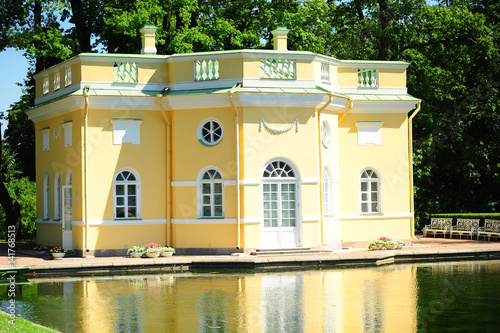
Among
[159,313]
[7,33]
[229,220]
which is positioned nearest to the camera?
[159,313]

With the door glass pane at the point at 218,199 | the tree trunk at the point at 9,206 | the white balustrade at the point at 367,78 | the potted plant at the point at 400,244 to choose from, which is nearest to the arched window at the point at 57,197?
the door glass pane at the point at 218,199

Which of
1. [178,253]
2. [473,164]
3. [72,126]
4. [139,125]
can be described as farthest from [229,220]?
[473,164]

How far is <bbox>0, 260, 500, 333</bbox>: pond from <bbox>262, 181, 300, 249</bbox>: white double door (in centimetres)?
312

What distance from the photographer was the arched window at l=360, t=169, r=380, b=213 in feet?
83.1

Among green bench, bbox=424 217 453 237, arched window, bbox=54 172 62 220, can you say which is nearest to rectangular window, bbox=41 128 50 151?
arched window, bbox=54 172 62 220

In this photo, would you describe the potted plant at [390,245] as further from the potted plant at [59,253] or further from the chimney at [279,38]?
the potted plant at [59,253]

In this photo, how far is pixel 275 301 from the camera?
14242 millimetres

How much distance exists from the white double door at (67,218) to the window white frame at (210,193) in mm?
4157

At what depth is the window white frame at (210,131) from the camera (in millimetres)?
22828

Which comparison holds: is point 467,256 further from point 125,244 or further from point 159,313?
point 159,313

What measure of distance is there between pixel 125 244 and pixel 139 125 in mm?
3574

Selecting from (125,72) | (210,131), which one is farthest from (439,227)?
(125,72)

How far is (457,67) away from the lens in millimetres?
34000

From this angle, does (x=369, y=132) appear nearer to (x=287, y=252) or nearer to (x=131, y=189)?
(x=287, y=252)
